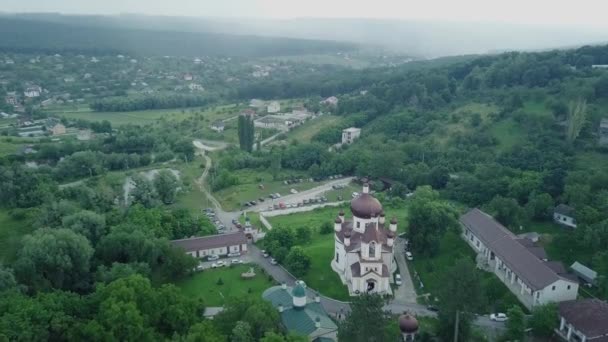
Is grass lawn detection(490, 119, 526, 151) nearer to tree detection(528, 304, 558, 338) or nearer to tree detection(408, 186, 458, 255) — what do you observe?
tree detection(408, 186, 458, 255)

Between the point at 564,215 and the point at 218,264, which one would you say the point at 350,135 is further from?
the point at 218,264

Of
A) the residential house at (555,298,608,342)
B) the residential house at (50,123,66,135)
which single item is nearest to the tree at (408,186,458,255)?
the residential house at (555,298,608,342)

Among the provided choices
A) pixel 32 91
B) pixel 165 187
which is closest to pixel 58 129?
pixel 165 187

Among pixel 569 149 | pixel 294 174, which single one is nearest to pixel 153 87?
pixel 294 174

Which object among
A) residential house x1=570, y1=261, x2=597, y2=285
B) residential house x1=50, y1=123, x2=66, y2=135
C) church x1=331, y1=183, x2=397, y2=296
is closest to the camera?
residential house x1=570, y1=261, x2=597, y2=285

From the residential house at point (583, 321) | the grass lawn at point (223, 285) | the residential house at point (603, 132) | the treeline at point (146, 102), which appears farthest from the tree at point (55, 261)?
the treeline at point (146, 102)

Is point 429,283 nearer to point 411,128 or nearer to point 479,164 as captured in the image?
point 479,164
